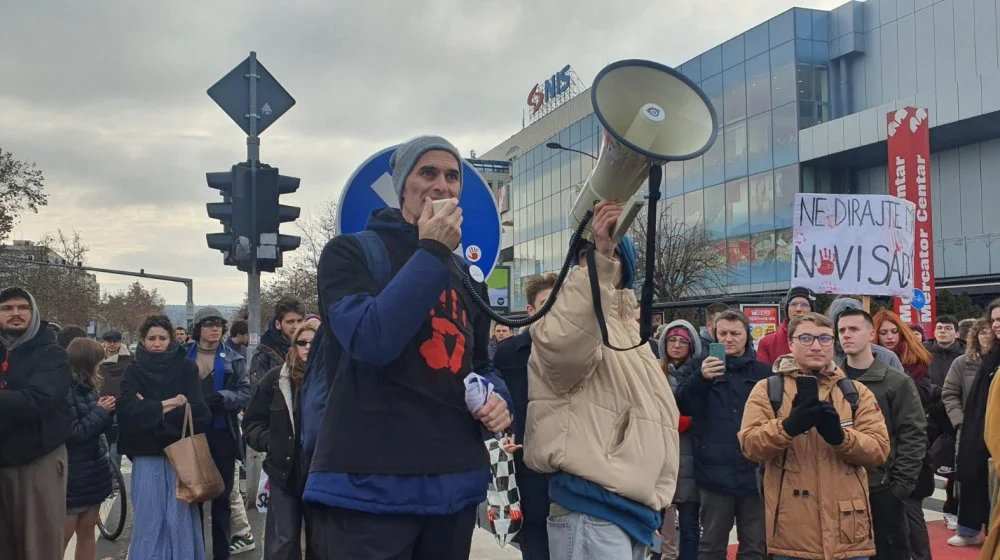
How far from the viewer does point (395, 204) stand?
4.15m

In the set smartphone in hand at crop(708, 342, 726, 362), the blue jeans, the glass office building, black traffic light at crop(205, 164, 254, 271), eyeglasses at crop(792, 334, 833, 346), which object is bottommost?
the blue jeans

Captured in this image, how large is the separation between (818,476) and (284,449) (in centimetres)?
285

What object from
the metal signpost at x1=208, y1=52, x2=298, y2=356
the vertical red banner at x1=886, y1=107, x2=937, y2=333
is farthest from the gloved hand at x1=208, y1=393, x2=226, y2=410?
the vertical red banner at x1=886, y1=107, x2=937, y2=333

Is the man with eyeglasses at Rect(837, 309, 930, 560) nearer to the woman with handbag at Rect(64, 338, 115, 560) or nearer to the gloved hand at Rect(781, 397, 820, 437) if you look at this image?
the gloved hand at Rect(781, 397, 820, 437)

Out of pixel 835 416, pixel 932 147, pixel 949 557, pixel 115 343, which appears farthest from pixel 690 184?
pixel 835 416

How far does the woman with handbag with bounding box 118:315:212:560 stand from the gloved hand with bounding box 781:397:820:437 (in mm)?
3787

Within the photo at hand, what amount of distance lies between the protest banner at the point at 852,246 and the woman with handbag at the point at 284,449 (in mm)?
5736

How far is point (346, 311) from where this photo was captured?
2002 millimetres

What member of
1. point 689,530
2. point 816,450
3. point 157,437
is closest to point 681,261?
point 689,530

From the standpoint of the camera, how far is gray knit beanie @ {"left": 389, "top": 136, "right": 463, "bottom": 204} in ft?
7.61

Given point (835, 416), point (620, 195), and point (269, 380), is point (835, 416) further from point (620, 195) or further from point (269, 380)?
point (269, 380)

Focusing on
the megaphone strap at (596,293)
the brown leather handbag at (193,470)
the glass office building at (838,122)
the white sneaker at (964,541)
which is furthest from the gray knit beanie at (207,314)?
the glass office building at (838,122)

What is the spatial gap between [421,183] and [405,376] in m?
0.60

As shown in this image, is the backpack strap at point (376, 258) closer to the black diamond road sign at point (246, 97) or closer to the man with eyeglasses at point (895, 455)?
the man with eyeglasses at point (895, 455)
